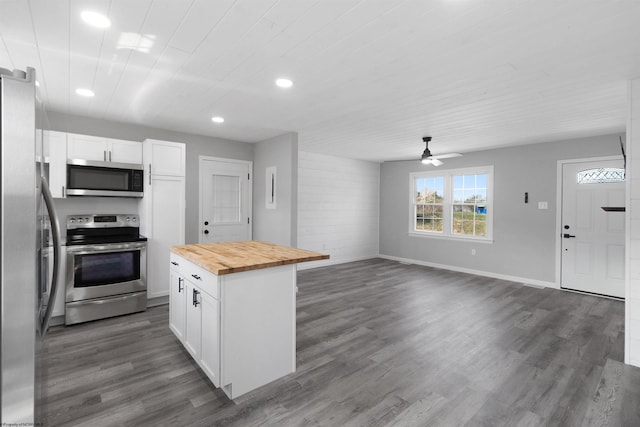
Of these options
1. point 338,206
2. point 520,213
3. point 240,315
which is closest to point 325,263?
point 338,206

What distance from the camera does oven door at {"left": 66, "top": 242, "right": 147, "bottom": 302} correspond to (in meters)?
3.42

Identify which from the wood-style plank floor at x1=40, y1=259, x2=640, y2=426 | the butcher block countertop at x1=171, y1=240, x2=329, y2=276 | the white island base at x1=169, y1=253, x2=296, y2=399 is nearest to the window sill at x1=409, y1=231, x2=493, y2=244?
the wood-style plank floor at x1=40, y1=259, x2=640, y2=426

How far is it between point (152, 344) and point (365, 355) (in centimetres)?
202

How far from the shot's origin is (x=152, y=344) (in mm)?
2967

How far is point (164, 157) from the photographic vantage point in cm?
404

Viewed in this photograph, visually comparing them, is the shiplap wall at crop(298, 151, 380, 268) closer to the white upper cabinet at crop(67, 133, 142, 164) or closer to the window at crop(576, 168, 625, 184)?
the white upper cabinet at crop(67, 133, 142, 164)

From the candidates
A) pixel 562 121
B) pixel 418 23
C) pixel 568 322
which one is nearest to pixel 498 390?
pixel 568 322

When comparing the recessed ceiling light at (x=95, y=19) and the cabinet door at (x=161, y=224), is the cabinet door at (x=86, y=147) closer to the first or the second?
the cabinet door at (x=161, y=224)

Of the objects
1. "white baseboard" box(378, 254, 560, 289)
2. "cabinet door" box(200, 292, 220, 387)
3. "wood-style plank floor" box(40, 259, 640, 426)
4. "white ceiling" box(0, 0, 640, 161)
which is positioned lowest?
"wood-style plank floor" box(40, 259, 640, 426)

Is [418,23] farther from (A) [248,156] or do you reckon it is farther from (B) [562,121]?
(A) [248,156]

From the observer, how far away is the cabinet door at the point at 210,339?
2.14 m

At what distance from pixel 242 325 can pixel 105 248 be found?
7.83 ft

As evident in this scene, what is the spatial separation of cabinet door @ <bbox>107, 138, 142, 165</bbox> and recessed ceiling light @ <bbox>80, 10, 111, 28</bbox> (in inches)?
87.2

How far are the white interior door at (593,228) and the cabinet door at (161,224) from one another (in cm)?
599
